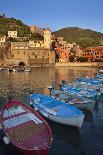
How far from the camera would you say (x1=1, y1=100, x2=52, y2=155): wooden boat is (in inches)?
653

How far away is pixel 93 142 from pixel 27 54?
346 feet

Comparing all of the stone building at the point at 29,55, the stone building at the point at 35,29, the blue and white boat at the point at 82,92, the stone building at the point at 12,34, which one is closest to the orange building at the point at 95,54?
the stone building at the point at 29,55

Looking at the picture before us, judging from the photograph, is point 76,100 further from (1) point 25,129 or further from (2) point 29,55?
(2) point 29,55

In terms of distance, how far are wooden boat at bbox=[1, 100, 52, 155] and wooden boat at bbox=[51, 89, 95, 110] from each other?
37.8 feet

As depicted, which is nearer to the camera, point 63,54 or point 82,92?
Answer: point 82,92

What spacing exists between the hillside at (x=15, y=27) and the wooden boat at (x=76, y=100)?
116271mm

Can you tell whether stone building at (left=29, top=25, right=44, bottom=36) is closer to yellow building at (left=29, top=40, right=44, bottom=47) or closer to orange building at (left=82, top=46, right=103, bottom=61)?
yellow building at (left=29, top=40, right=44, bottom=47)

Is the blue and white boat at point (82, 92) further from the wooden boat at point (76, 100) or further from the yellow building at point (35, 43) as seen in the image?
the yellow building at point (35, 43)

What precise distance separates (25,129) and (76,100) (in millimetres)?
14438

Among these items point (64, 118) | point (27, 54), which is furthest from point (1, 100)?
point (27, 54)

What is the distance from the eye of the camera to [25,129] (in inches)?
741

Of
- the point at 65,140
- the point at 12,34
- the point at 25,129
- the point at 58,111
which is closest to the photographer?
the point at 25,129

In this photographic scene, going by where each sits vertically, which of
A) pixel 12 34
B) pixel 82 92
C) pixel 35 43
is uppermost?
pixel 12 34

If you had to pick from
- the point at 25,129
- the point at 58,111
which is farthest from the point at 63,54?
the point at 25,129
